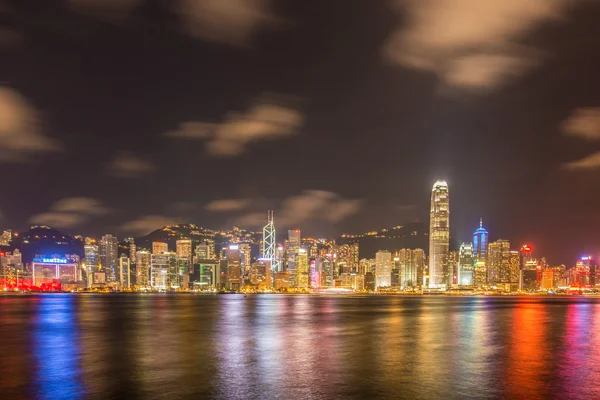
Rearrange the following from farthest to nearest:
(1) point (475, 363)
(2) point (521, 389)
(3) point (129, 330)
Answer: (3) point (129, 330)
(1) point (475, 363)
(2) point (521, 389)

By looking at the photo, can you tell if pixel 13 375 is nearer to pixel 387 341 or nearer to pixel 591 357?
Result: pixel 387 341

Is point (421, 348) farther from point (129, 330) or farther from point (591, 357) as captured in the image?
point (129, 330)

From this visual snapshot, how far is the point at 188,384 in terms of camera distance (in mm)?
31422

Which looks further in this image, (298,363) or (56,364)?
(56,364)

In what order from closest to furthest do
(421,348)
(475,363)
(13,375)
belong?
(13,375) < (475,363) < (421,348)

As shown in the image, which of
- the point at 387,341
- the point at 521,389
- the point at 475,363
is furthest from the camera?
the point at 387,341

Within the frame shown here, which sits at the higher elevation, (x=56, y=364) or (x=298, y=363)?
(x=298, y=363)

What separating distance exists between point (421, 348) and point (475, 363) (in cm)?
867

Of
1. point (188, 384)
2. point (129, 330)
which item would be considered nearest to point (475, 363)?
point (188, 384)

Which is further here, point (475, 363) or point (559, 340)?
point (559, 340)

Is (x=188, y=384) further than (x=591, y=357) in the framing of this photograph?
No

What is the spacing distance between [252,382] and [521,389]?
1649 cm

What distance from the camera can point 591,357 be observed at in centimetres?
4384

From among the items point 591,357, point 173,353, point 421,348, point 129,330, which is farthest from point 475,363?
point 129,330
